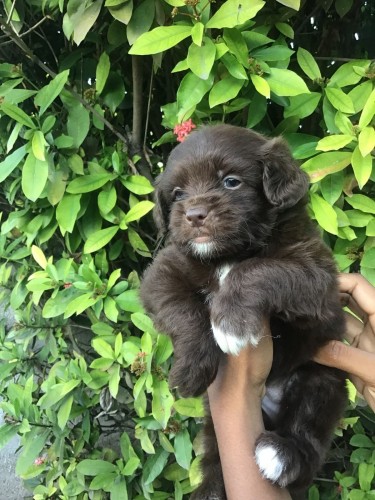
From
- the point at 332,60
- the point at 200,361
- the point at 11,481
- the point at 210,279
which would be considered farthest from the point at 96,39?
the point at 11,481

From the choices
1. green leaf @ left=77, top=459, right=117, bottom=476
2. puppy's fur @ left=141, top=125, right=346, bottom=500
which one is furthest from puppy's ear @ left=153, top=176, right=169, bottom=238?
green leaf @ left=77, top=459, right=117, bottom=476

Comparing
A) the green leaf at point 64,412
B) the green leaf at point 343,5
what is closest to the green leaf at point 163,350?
the green leaf at point 64,412

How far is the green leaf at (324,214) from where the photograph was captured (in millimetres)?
2439

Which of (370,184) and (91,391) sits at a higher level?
(370,184)

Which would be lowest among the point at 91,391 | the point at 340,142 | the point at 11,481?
the point at 11,481

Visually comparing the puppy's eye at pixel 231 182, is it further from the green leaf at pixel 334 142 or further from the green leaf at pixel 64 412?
the green leaf at pixel 64 412

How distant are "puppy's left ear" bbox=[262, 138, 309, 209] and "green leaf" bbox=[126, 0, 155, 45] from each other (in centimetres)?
90

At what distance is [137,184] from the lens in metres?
2.82

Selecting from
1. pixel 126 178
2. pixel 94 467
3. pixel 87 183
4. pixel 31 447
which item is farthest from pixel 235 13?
pixel 31 447

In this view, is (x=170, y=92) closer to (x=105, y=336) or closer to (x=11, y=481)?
(x=105, y=336)

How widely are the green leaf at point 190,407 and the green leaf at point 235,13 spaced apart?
6.01ft

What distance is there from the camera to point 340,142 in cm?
240

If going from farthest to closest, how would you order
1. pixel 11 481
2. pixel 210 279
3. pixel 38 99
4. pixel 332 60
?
pixel 11 481 → pixel 332 60 → pixel 38 99 → pixel 210 279

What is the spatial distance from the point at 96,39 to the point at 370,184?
5.62 ft
